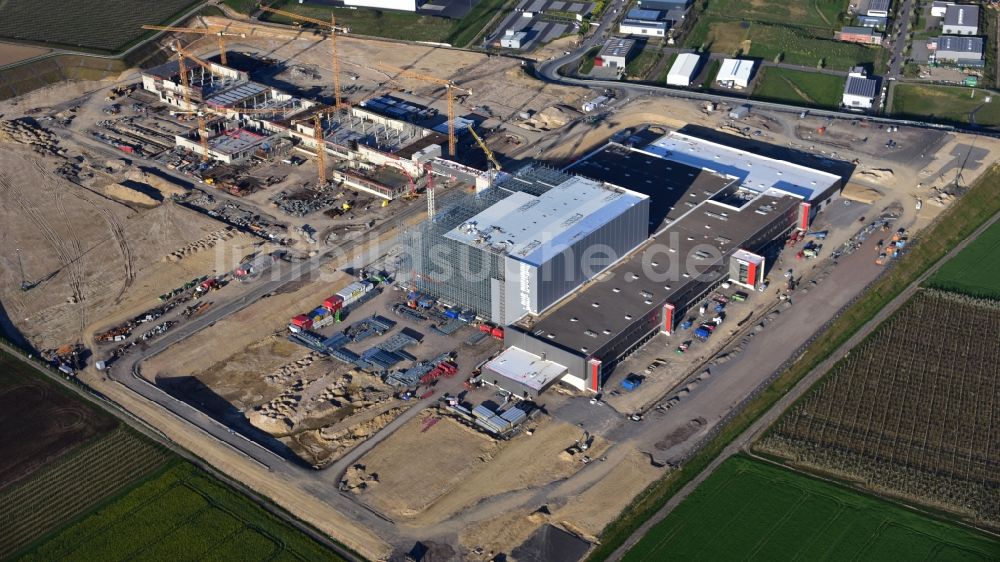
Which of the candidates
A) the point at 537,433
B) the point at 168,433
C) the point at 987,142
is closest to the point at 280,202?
the point at 168,433

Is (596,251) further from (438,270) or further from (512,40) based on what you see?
(512,40)

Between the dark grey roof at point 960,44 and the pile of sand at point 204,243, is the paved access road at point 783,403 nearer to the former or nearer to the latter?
the dark grey roof at point 960,44

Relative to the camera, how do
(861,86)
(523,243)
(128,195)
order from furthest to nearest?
(861,86)
(128,195)
(523,243)

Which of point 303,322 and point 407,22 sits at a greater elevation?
point 407,22

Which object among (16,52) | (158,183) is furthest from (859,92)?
(16,52)

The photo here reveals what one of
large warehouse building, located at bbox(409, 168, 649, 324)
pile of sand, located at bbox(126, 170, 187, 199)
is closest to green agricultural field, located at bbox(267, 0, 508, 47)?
pile of sand, located at bbox(126, 170, 187, 199)

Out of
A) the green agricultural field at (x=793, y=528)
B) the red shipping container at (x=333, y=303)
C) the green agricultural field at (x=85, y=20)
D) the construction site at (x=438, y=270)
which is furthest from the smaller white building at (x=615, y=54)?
the green agricultural field at (x=793, y=528)
